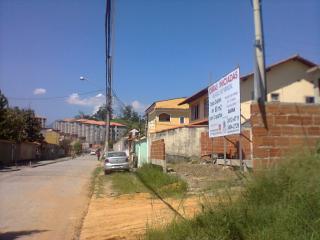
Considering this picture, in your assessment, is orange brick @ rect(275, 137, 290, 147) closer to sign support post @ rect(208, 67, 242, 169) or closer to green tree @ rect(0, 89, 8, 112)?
sign support post @ rect(208, 67, 242, 169)

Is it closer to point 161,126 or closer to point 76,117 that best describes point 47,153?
point 161,126

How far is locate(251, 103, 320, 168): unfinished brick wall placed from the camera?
9.57m

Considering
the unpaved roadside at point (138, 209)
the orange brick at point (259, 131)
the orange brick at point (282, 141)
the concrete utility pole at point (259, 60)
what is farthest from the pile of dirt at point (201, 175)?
the concrete utility pole at point (259, 60)

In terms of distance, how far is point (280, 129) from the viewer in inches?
385

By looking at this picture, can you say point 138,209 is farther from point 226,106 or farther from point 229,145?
point 229,145

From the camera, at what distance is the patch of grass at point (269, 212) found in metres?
5.68

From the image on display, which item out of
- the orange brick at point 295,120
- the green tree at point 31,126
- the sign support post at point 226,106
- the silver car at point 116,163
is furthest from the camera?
the green tree at point 31,126

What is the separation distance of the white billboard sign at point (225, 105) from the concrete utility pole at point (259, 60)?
64 cm

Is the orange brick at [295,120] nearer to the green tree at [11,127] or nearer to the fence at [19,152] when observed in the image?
the fence at [19,152]

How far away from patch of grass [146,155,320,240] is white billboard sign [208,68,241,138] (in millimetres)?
3443

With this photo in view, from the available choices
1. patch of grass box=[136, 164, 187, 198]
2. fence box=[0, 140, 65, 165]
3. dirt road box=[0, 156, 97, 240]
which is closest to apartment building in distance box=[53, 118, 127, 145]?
fence box=[0, 140, 65, 165]

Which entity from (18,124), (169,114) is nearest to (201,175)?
(169,114)

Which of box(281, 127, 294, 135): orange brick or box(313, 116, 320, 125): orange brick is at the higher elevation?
box(313, 116, 320, 125): orange brick

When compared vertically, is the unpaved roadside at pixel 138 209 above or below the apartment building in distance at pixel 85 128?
below
